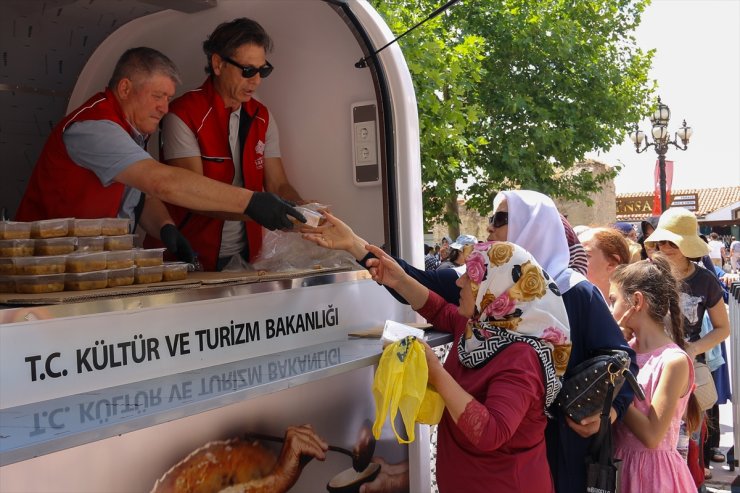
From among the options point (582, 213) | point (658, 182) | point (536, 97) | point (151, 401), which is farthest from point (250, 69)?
point (582, 213)

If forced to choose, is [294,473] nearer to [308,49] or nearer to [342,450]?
[342,450]

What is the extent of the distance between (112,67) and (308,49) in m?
1.10

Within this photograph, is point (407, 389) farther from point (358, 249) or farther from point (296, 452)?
point (358, 249)

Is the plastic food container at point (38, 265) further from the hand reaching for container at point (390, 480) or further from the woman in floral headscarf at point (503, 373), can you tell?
the hand reaching for container at point (390, 480)

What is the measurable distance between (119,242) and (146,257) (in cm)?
12

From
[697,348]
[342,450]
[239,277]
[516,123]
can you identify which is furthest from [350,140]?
[516,123]

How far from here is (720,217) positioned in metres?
50.8

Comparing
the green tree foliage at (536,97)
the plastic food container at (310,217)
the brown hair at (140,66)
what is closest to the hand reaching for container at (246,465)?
the plastic food container at (310,217)

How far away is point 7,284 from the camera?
260 cm

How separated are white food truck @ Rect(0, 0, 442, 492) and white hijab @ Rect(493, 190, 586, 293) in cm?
68

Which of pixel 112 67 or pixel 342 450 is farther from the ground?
pixel 112 67

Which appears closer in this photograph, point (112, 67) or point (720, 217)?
point (112, 67)

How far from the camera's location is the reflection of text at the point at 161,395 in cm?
200

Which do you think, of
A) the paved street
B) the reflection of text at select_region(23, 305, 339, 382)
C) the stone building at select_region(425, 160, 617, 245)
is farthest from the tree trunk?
the reflection of text at select_region(23, 305, 339, 382)
